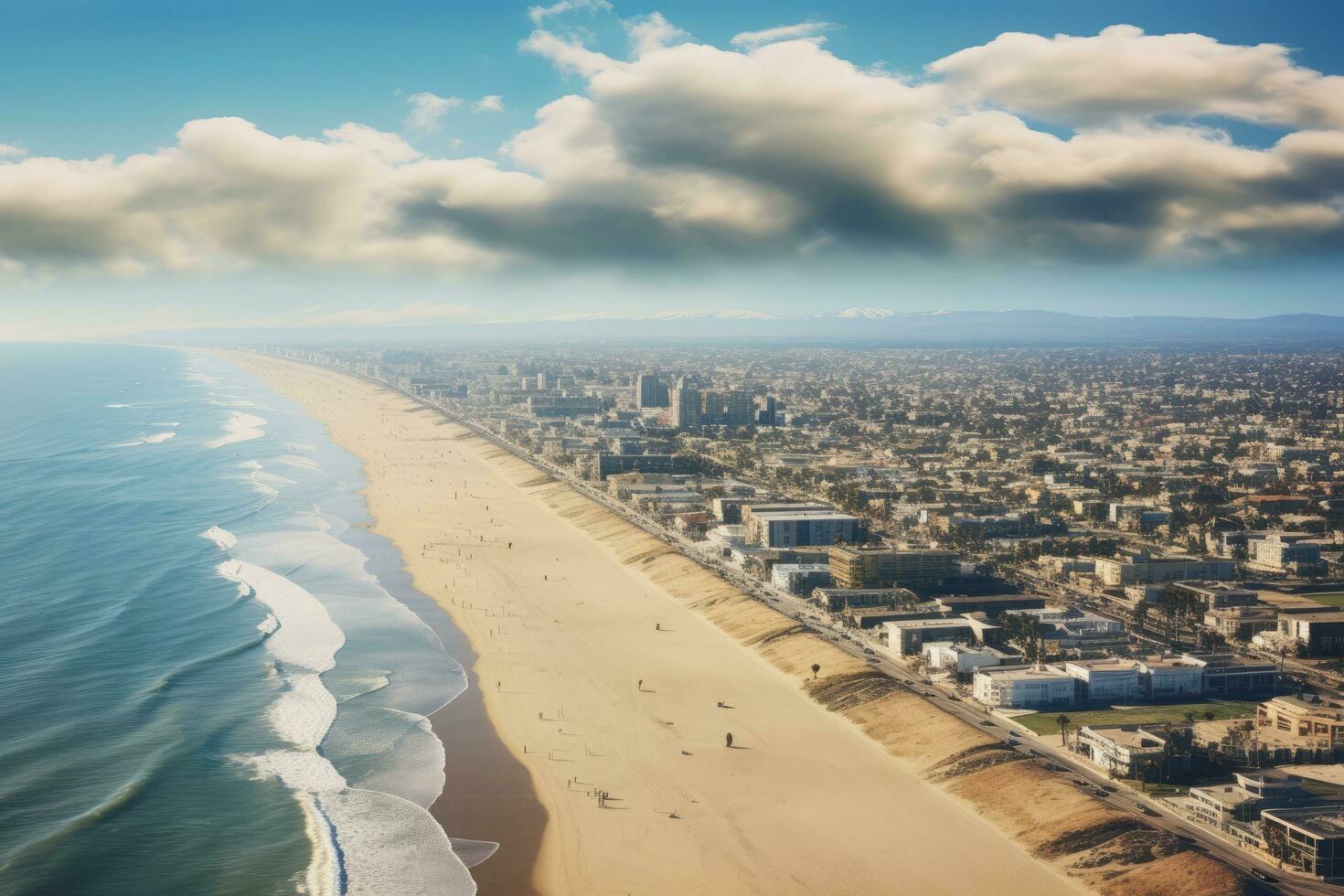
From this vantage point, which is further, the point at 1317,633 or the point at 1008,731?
the point at 1317,633

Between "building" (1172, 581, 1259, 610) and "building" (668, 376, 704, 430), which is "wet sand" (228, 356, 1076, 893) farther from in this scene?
"building" (668, 376, 704, 430)

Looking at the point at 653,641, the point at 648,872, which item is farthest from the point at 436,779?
the point at 653,641

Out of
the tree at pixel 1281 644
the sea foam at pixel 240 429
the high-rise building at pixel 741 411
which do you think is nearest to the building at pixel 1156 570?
the tree at pixel 1281 644

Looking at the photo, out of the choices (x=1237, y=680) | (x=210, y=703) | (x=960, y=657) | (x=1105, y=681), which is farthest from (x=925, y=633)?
(x=210, y=703)

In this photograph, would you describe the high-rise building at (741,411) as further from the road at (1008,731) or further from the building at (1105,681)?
the building at (1105,681)

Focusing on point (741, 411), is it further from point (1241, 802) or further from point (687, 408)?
point (1241, 802)

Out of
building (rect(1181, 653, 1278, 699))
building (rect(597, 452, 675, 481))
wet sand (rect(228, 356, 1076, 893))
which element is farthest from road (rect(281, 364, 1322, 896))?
building (rect(597, 452, 675, 481))
